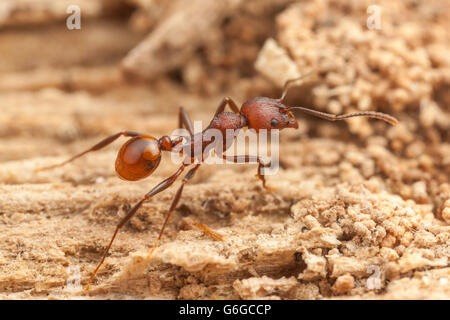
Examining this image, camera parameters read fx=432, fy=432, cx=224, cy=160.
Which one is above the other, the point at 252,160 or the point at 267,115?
the point at 267,115

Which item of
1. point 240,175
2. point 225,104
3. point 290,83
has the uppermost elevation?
point 290,83

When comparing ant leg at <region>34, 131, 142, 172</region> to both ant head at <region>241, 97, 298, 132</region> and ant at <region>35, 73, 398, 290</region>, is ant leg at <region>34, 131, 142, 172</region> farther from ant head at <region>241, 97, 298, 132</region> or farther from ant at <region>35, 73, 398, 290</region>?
ant head at <region>241, 97, 298, 132</region>

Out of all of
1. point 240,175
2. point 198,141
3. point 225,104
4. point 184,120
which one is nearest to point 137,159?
point 198,141

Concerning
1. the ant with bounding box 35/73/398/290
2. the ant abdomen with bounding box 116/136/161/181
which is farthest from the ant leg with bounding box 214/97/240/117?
the ant abdomen with bounding box 116/136/161/181

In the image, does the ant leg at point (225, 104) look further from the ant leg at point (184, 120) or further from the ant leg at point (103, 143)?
the ant leg at point (103, 143)

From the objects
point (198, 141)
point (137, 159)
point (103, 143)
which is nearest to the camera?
point (137, 159)

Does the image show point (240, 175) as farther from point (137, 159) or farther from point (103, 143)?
point (103, 143)
